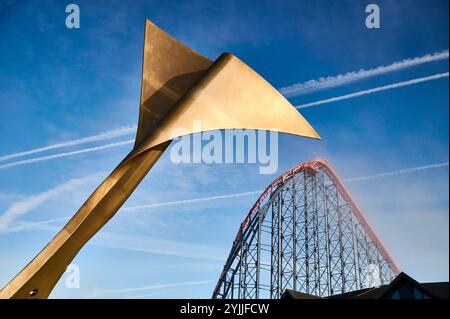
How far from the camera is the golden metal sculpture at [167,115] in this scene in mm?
5312

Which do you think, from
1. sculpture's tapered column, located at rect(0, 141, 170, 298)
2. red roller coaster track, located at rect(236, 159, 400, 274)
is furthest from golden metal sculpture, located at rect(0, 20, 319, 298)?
red roller coaster track, located at rect(236, 159, 400, 274)

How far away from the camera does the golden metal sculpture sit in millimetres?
5312

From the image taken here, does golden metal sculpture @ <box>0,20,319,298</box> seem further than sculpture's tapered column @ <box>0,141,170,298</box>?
Yes

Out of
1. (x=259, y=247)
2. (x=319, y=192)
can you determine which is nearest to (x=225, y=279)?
(x=259, y=247)

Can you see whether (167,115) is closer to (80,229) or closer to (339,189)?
(80,229)

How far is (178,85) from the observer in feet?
23.0

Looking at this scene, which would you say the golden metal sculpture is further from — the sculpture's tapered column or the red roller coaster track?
the red roller coaster track

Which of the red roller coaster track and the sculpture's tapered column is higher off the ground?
the red roller coaster track

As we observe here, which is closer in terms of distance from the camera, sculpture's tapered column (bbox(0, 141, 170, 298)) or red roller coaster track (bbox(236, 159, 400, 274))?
sculpture's tapered column (bbox(0, 141, 170, 298))

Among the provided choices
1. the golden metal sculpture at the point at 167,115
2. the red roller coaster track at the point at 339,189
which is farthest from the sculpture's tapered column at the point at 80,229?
the red roller coaster track at the point at 339,189

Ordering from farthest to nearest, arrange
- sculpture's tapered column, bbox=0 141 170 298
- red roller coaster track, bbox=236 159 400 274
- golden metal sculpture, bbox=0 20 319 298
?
red roller coaster track, bbox=236 159 400 274
golden metal sculpture, bbox=0 20 319 298
sculpture's tapered column, bbox=0 141 170 298

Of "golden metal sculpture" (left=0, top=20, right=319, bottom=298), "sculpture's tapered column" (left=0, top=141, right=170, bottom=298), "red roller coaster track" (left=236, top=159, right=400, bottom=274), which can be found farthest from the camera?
"red roller coaster track" (left=236, top=159, right=400, bottom=274)

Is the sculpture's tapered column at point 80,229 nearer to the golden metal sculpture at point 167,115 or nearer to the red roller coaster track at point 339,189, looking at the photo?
the golden metal sculpture at point 167,115
